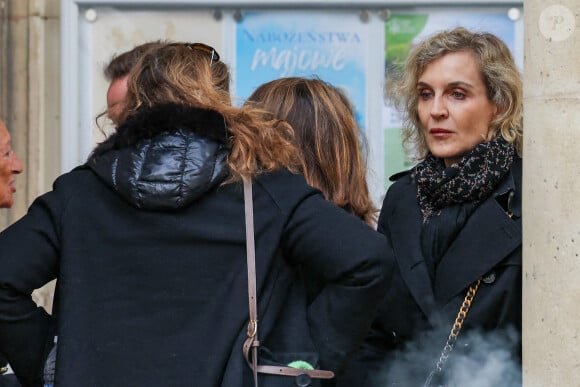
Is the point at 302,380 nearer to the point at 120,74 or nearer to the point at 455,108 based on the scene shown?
the point at 455,108

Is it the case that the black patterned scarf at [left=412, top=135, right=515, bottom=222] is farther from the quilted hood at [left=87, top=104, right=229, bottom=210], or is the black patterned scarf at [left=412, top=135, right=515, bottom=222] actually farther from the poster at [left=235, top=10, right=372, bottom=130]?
the poster at [left=235, top=10, right=372, bottom=130]

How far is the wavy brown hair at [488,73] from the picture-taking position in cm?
379

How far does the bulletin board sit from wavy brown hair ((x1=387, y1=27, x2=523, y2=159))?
172 centimetres

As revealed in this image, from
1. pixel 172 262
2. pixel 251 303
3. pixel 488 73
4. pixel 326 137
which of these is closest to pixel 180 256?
pixel 172 262

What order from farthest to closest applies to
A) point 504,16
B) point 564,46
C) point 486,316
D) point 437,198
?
point 504,16 < point 437,198 < point 486,316 < point 564,46

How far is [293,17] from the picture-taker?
5.85 meters

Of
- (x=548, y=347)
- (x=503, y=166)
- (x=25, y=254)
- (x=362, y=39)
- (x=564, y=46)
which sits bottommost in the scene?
(x=548, y=347)

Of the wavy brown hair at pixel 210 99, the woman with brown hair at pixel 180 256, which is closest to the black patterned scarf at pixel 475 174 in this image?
the wavy brown hair at pixel 210 99

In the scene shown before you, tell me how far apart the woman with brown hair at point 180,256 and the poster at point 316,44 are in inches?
109

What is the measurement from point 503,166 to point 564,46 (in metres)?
0.77

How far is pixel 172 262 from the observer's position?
3061 millimetres

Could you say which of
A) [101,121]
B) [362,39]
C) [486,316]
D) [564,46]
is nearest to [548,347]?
[486,316]

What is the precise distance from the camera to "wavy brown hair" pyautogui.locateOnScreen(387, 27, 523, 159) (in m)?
3.79

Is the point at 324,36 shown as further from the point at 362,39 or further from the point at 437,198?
the point at 437,198
